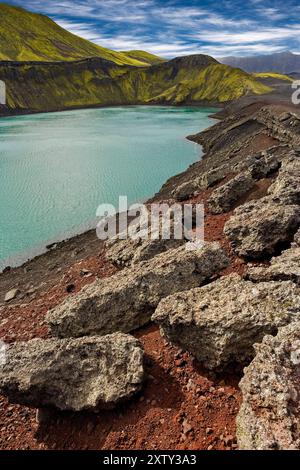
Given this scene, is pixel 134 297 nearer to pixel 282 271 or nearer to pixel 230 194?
pixel 282 271

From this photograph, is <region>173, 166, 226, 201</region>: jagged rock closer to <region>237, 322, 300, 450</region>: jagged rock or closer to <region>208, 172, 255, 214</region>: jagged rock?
<region>208, 172, 255, 214</region>: jagged rock

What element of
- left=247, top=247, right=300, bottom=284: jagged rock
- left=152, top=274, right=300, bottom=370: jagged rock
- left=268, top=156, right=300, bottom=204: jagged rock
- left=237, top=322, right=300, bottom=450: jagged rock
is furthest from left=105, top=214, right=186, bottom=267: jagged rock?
left=237, top=322, right=300, bottom=450: jagged rock

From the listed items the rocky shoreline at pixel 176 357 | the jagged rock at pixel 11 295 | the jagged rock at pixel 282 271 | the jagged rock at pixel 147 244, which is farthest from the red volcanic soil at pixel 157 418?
the jagged rock at pixel 11 295

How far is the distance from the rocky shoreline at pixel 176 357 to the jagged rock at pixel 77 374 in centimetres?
3

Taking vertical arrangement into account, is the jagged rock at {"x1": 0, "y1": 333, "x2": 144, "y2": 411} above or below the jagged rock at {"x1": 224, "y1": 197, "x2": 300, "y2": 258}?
below

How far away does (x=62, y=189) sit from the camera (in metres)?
51.2

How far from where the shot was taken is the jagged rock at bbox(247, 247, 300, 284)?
11602mm

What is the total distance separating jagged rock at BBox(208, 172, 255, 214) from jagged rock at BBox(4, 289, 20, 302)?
1409 cm

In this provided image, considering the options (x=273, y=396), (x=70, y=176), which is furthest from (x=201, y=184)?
(x=70, y=176)

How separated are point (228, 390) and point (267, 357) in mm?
1722

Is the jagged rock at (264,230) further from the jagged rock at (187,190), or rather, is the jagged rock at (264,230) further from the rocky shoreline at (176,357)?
the jagged rock at (187,190)

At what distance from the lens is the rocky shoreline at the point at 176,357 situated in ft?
27.7

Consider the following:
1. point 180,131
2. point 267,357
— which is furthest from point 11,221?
point 180,131
